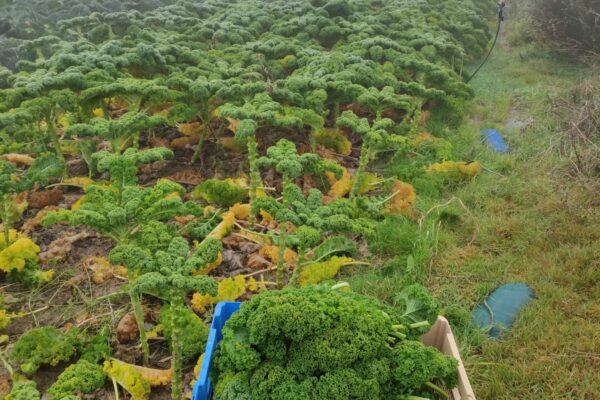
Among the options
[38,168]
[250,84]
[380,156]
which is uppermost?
[250,84]

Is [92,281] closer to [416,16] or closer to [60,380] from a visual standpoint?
[60,380]

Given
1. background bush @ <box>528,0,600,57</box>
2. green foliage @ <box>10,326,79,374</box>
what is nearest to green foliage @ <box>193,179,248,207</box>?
green foliage @ <box>10,326,79,374</box>

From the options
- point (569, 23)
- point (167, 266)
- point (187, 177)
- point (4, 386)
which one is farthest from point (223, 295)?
point (569, 23)

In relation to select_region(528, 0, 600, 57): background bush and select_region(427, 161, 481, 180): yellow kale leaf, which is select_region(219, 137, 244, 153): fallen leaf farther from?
select_region(528, 0, 600, 57): background bush

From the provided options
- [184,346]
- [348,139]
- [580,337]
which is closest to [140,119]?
[184,346]

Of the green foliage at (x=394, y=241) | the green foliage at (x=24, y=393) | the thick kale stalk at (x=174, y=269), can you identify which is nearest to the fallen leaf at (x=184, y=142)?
the green foliage at (x=394, y=241)

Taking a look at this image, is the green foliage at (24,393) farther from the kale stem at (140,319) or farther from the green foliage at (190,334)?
the green foliage at (190,334)
